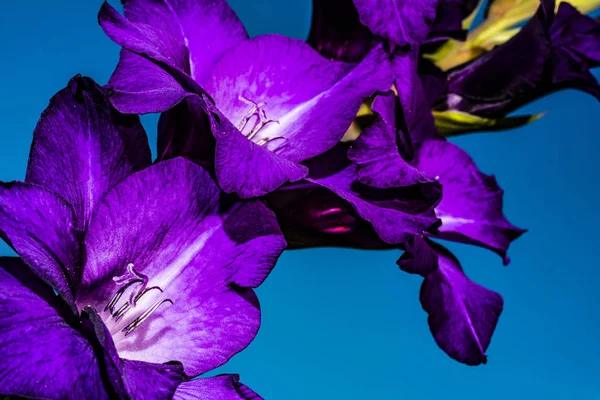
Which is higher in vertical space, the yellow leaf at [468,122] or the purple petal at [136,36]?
the purple petal at [136,36]

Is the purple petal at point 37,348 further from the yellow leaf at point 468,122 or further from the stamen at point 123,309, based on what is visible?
the yellow leaf at point 468,122

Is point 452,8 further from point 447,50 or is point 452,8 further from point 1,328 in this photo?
point 1,328

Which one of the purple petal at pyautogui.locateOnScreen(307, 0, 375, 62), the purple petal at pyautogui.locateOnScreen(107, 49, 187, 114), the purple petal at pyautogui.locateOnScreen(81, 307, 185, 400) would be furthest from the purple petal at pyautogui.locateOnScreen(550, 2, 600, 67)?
the purple petal at pyautogui.locateOnScreen(81, 307, 185, 400)

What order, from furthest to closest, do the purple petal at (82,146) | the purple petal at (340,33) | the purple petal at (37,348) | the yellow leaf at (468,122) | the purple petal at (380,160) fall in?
the yellow leaf at (468,122) → the purple petal at (340,33) → the purple petal at (380,160) → the purple petal at (82,146) → the purple petal at (37,348)

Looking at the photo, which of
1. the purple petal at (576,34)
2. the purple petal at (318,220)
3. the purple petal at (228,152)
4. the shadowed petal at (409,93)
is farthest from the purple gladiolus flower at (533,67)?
the purple petal at (228,152)

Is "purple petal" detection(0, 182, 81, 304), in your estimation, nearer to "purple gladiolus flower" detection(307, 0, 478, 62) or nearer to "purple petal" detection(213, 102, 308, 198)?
"purple petal" detection(213, 102, 308, 198)

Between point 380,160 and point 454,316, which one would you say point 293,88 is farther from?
point 454,316
